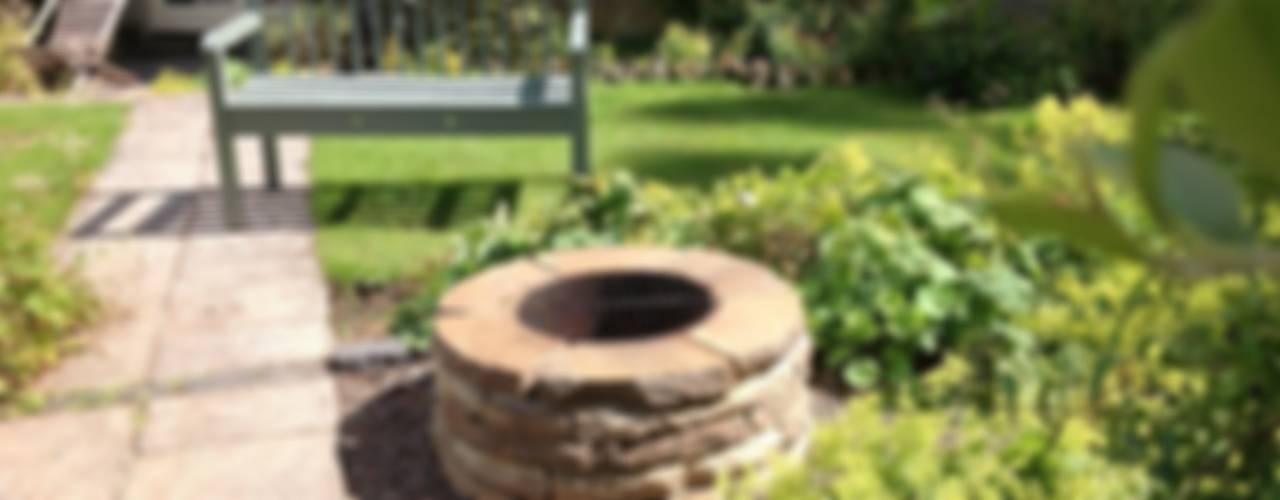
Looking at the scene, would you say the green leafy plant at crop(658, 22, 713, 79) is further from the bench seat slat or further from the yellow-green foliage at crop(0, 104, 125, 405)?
the yellow-green foliage at crop(0, 104, 125, 405)

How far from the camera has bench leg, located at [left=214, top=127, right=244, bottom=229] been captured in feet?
16.1

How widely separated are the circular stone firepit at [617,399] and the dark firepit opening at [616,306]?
0.08 metres

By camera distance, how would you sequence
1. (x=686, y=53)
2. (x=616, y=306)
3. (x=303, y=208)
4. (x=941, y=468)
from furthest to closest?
(x=686, y=53), (x=303, y=208), (x=616, y=306), (x=941, y=468)

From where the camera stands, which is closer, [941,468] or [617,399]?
[941,468]

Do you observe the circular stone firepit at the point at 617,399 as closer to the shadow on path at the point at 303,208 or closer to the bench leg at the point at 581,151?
the bench leg at the point at 581,151

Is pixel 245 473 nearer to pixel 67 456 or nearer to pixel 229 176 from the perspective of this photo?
pixel 67 456

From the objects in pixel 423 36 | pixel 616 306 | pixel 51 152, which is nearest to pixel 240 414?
pixel 616 306

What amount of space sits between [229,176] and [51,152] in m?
1.82

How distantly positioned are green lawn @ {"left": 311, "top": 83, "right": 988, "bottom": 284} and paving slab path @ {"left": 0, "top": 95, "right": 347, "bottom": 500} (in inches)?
10.0

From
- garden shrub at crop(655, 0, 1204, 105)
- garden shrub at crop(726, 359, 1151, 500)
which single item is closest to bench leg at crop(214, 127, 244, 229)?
garden shrub at crop(726, 359, 1151, 500)

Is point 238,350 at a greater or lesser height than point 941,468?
lesser

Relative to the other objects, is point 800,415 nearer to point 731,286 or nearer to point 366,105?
point 731,286

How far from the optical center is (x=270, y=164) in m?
5.47

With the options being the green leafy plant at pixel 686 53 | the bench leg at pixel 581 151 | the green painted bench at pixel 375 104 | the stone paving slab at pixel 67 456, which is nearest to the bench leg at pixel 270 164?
the green painted bench at pixel 375 104
